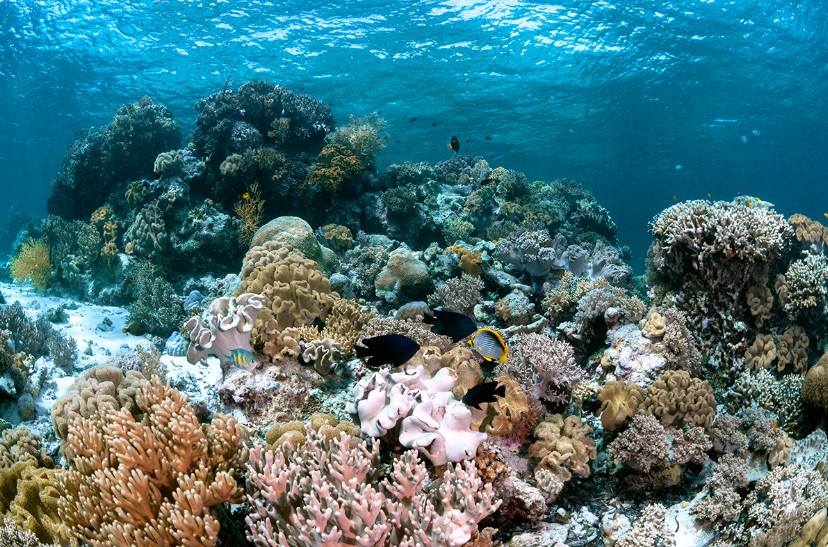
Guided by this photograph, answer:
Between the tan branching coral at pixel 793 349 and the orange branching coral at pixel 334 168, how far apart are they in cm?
1013

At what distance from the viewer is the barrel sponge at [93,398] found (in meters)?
3.92

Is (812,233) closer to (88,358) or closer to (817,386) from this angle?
(817,386)

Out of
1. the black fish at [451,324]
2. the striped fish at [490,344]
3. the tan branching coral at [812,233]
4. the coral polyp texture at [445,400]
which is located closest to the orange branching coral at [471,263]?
the coral polyp texture at [445,400]

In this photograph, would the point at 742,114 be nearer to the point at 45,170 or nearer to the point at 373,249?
the point at 373,249

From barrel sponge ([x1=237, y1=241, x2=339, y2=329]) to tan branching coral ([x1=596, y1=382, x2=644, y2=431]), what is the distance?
11.6 ft

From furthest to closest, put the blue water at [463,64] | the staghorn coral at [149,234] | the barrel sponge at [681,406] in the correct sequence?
the blue water at [463,64]
the staghorn coral at [149,234]
the barrel sponge at [681,406]

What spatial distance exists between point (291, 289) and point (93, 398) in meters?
2.41

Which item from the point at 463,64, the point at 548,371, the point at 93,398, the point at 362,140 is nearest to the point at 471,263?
the point at 548,371

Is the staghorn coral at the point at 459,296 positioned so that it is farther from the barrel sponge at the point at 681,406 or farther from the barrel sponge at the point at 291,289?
the barrel sponge at the point at 681,406

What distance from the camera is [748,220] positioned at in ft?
18.1

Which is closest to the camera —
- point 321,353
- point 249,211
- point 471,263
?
point 321,353

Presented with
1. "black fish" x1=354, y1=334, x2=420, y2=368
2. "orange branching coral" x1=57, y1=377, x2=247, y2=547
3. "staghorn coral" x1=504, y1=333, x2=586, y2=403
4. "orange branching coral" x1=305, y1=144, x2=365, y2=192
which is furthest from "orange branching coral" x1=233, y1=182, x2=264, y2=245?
"black fish" x1=354, y1=334, x2=420, y2=368

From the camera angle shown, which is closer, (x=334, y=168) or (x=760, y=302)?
(x=760, y=302)

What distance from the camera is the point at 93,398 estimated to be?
3.99 m
